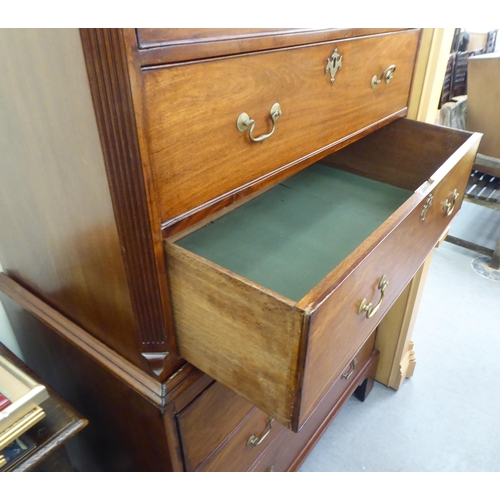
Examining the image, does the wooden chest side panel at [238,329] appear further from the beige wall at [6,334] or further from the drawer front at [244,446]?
the beige wall at [6,334]

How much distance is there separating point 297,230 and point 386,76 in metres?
0.32

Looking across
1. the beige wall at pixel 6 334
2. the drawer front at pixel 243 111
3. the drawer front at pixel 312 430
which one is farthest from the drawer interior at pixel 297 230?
the beige wall at pixel 6 334

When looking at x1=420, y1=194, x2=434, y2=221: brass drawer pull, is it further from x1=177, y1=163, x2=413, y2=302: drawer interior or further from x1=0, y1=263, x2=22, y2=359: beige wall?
x1=0, y1=263, x2=22, y2=359: beige wall

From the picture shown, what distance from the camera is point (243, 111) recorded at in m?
0.46

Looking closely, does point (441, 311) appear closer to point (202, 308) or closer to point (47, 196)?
point (202, 308)

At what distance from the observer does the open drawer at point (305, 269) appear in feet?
1.36

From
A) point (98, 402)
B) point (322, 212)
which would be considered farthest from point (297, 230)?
point (98, 402)

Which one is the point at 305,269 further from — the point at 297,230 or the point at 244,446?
the point at 244,446

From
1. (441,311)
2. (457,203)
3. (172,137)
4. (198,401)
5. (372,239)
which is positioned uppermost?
(172,137)

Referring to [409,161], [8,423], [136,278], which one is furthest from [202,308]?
[409,161]

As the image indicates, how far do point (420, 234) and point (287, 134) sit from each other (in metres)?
0.26

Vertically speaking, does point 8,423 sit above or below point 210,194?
below

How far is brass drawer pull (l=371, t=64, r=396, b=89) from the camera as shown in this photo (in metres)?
0.70

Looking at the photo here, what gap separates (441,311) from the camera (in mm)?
1606
